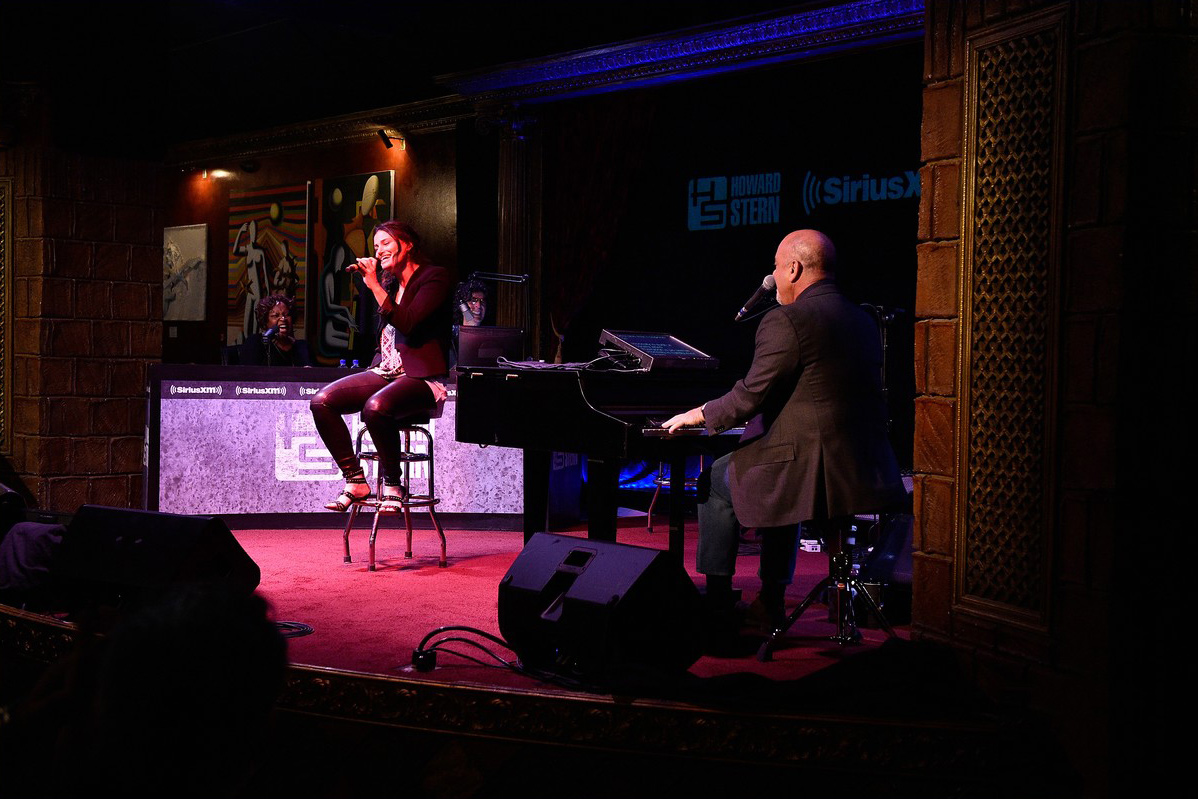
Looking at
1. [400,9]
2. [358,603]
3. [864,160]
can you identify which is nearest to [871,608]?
[358,603]

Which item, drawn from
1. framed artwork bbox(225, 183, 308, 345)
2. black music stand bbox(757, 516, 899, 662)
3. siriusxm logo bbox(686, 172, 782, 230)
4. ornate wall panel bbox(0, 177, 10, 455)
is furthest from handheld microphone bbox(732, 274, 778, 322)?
framed artwork bbox(225, 183, 308, 345)

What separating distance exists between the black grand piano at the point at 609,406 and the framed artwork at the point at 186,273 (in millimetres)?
9128

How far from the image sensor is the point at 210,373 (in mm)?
6555

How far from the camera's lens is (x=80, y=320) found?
6.52 meters

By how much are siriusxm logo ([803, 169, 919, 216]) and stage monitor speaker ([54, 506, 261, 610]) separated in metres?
4.85

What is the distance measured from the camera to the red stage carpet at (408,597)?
12.1 feet

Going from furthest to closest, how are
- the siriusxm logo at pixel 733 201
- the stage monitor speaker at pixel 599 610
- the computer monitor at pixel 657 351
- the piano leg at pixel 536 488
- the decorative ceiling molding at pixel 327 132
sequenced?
the decorative ceiling molding at pixel 327 132, the siriusxm logo at pixel 733 201, the piano leg at pixel 536 488, the computer monitor at pixel 657 351, the stage monitor speaker at pixel 599 610

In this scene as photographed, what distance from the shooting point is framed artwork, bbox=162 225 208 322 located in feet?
41.6

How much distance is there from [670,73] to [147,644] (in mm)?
7293

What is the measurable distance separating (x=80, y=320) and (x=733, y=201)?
443cm

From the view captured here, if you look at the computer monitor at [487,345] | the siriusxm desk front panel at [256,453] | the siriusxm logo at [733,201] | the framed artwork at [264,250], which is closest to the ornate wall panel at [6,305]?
the siriusxm desk front panel at [256,453]

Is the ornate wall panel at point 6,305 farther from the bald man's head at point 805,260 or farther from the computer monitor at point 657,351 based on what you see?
the bald man's head at point 805,260

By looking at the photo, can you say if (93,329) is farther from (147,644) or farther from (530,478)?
(147,644)

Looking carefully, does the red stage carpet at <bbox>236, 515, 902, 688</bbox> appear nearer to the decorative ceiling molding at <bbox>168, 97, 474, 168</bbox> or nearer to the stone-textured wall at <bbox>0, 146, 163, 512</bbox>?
the stone-textured wall at <bbox>0, 146, 163, 512</bbox>
